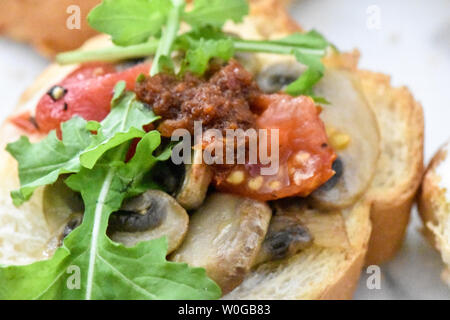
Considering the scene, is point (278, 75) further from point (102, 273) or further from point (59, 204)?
point (102, 273)

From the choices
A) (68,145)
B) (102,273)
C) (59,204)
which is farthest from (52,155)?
(102,273)

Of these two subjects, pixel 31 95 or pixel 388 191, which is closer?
pixel 388 191

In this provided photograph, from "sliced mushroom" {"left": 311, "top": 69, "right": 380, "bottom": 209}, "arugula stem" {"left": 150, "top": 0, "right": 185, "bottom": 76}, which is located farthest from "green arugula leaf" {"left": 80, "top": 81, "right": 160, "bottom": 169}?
"sliced mushroom" {"left": 311, "top": 69, "right": 380, "bottom": 209}

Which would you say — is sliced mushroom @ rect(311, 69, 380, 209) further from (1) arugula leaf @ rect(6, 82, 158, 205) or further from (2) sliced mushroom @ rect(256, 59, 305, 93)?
(1) arugula leaf @ rect(6, 82, 158, 205)
